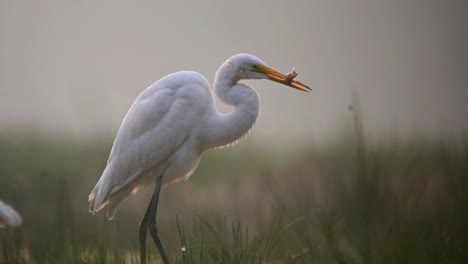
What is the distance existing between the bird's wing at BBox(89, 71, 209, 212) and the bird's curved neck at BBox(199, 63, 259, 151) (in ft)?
0.47

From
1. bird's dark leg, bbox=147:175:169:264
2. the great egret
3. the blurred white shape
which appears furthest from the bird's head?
the blurred white shape

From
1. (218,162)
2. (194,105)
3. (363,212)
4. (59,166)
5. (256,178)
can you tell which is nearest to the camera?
(363,212)

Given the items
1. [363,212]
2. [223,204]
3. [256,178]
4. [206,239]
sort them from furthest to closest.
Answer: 1. [256,178]
2. [223,204]
3. [206,239]
4. [363,212]

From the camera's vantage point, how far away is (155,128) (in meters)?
5.26

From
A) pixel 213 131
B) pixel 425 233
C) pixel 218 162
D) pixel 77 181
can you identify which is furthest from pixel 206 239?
pixel 218 162

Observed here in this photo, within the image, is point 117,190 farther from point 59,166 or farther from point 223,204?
point 59,166

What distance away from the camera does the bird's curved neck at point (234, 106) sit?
16.8 feet

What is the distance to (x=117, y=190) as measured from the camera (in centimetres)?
532

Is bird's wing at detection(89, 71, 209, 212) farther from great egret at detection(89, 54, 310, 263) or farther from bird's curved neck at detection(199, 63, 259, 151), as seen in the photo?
bird's curved neck at detection(199, 63, 259, 151)

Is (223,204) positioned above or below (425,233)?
below

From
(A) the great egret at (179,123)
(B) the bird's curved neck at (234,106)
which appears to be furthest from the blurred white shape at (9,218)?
(B) the bird's curved neck at (234,106)

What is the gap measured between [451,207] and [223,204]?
6.68 meters

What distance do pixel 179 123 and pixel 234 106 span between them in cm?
39

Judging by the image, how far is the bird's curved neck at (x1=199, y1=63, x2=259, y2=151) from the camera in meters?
5.11
